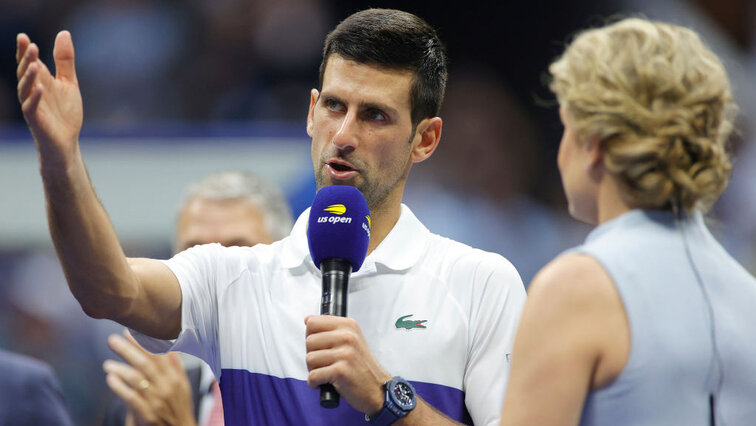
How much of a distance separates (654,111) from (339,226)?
85cm

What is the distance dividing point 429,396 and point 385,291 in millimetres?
298

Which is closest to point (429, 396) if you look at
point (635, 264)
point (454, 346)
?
point (454, 346)

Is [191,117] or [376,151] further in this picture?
[191,117]

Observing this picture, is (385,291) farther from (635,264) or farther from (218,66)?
(218,66)

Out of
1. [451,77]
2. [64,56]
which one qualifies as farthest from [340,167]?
[451,77]

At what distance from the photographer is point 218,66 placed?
7.02 meters

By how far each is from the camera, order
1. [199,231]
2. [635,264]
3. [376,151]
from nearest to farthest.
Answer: [635,264]
[376,151]
[199,231]

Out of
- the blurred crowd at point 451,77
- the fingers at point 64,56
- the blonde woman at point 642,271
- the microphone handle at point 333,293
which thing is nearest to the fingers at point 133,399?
the microphone handle at point 333,293

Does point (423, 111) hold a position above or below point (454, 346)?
above

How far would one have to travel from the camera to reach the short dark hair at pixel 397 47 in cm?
256

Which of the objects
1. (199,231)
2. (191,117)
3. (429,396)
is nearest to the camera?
(429,396)

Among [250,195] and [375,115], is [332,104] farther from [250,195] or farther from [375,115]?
[250,195]

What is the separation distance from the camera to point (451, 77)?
22.6 ft

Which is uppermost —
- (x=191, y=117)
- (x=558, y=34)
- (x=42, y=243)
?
(x=558, y=34)
